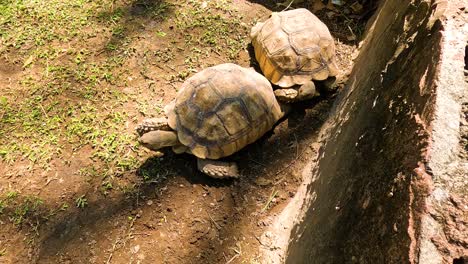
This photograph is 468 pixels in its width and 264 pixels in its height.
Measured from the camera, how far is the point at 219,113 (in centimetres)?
306

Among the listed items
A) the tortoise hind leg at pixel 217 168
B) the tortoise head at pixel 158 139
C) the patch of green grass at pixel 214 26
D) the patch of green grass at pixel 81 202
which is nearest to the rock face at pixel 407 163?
the tortoise hind leg at pixel 217 168

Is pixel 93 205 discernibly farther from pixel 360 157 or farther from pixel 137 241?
pixel 360 157

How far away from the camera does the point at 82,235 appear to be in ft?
9.45

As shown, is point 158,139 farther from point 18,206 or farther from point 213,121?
point 18,206

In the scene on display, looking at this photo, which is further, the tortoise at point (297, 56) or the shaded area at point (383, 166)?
the tortoise at point (297, 56)

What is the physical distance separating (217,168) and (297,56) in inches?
53.1

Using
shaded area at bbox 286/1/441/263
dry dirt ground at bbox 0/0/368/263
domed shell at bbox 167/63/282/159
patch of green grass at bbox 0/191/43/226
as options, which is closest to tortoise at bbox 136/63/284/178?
domed shell at bbox 167/63/282/159

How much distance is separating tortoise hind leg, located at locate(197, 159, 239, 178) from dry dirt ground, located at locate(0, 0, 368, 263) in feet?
0.32

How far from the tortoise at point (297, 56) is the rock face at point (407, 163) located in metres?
1.26

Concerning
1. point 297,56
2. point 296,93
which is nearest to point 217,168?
point 296,93

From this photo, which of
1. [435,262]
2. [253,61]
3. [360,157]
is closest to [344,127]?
[360,157]

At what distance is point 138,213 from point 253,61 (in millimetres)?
1971

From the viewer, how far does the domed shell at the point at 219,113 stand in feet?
10.1

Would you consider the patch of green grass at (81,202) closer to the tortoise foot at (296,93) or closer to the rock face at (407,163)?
the rock face at (407,163)
